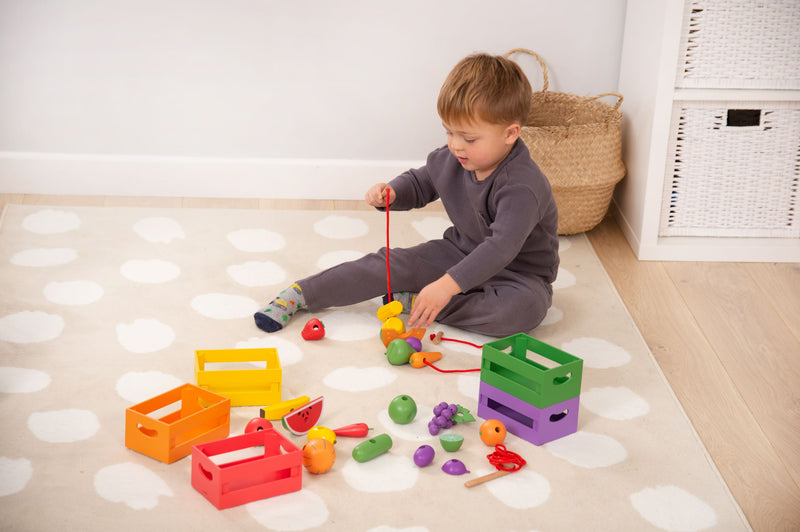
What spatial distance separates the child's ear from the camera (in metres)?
1.57

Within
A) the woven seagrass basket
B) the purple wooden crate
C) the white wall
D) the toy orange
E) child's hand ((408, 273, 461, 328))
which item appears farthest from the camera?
the white wall

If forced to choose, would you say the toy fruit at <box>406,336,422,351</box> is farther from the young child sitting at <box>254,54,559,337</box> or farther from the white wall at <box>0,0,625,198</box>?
the white wall at <box>0,0,625,198</box>

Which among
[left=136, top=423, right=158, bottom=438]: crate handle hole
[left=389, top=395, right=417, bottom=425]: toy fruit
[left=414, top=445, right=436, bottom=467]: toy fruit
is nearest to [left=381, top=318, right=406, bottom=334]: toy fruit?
[left=389, top=395, right=417, bottom=425]: toy fruit

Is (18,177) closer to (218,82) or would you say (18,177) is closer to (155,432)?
(218,82)

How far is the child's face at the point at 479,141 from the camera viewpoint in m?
1.55

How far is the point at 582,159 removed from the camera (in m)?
2.08

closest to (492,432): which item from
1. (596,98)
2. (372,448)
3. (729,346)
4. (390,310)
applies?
(372,448)

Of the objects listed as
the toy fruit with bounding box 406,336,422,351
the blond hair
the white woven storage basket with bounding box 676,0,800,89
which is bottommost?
the toy fruit with bounding box 406,336,422,351

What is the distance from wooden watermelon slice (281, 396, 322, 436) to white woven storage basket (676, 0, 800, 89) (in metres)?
1.18

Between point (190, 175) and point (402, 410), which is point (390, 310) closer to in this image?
point (402, 410)

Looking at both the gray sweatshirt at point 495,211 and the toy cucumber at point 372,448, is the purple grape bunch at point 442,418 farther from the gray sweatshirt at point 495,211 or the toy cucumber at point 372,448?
the gray sweatshirt at point 495,211

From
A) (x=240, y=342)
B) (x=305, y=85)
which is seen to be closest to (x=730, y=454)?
(x=240, y=342)

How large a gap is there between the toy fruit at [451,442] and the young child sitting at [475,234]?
261mm

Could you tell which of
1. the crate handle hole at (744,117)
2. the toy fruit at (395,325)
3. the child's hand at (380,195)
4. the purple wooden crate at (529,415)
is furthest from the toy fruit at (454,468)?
the crate handle hole at (744,117)
